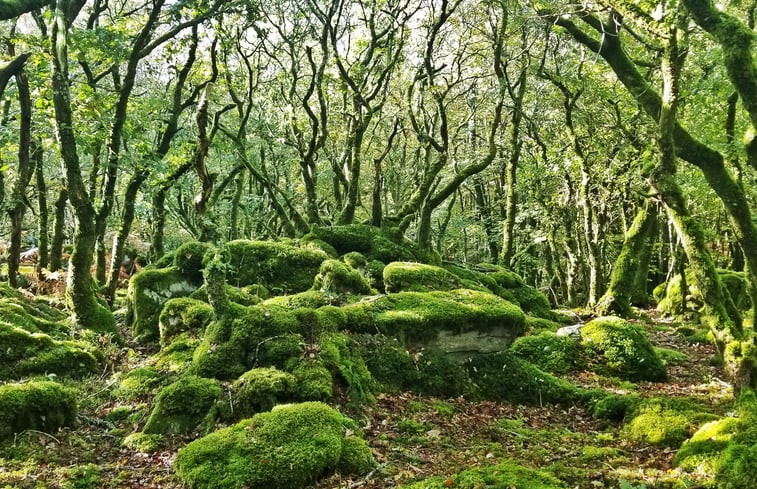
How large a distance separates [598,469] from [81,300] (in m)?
9.51

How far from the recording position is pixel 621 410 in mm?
7555

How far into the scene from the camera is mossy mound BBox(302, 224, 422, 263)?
45.3ft

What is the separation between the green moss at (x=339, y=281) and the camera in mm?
10445

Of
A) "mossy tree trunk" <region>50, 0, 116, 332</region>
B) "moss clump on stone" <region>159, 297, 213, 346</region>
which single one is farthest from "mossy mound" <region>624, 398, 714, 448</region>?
"mossy tree trunk" <region>50, 0, 116, 332</region>

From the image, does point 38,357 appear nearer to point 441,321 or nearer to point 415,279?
point 441,321

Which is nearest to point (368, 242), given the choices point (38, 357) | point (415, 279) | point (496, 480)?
point (415, 279)

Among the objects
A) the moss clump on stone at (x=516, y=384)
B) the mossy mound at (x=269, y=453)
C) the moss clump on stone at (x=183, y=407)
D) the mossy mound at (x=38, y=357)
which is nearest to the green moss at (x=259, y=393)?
the moss clump on stone at (x=183, y=407)

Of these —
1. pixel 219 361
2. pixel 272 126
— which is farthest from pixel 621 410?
pixel 272 126

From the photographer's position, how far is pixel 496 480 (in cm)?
480

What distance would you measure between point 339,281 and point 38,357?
534cm

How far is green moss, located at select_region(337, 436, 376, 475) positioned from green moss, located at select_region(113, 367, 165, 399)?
352 cm

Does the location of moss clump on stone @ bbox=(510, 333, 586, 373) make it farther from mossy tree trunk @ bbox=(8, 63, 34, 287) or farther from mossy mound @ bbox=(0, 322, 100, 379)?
mossy tree trunk @ bbox=(8, 63, 34, 287)

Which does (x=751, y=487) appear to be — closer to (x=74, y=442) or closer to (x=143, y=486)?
(x=143, y=486)

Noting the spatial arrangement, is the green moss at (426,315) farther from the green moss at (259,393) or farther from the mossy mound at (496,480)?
the mossy mound at (496,480)
